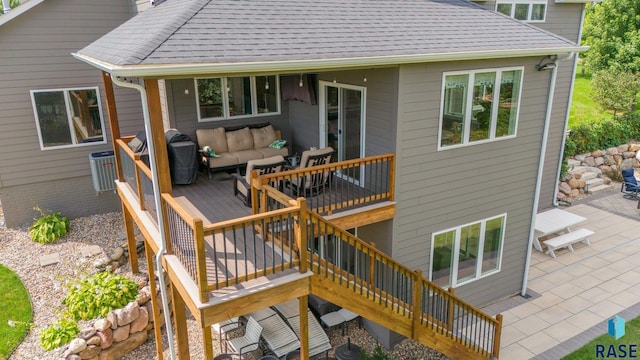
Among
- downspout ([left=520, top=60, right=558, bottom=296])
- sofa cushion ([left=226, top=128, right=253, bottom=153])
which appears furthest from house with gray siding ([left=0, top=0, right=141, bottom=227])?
downspout ([left=520, top=60, right=558, bottom=296])

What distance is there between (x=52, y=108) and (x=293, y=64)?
27.2 feet

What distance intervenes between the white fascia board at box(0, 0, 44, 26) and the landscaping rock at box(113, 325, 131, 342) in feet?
24.7

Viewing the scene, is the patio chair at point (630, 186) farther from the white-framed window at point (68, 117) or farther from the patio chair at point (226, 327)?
the white-framed window at point (68, 117)

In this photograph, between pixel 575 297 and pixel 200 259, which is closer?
pixel 200 259

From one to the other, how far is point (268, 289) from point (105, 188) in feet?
25.8

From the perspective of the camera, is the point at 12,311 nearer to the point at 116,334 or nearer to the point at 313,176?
the point at 116,334

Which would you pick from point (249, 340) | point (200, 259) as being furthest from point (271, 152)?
point (200, 259)

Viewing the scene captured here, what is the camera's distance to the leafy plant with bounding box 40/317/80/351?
832 centimetres

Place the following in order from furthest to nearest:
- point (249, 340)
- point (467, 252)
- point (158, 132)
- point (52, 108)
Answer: point (52, 108) < point (467, 252) < point (249, 340) < point (158, 132)

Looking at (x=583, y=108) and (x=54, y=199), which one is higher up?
(x=54, y=199)

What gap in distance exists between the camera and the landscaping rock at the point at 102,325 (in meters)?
8.38

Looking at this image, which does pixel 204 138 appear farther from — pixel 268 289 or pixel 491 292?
pixel 491 292

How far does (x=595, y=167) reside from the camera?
18094 millimetres

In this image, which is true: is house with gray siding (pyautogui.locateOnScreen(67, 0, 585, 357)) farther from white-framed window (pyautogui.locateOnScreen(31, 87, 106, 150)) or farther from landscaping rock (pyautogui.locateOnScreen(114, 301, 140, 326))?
white-framed window (pyautogui.locateOnScreen(31, 87, 106, 150))
